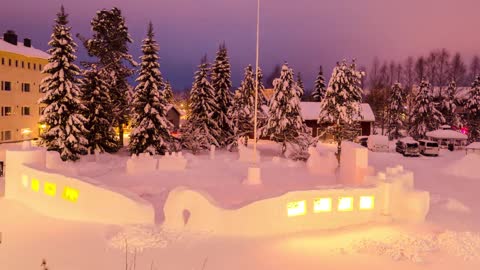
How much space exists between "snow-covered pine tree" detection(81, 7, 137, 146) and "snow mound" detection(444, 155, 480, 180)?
A: 24.3 m

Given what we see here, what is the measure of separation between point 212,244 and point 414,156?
1086 inches

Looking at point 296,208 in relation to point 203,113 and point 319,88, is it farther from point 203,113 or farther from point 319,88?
point 319,88

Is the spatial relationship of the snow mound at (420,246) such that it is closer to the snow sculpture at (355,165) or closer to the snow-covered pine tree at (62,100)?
the snow sculpture at (355,165)

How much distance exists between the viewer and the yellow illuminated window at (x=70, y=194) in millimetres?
14727

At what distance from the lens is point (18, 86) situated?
39250 millimetres

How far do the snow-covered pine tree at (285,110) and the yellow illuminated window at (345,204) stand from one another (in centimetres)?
1687

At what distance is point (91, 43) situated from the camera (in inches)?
1281

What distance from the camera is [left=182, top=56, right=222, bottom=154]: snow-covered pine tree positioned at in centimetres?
3368

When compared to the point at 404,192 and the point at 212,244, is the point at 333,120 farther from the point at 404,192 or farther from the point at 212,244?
the point at 212,244

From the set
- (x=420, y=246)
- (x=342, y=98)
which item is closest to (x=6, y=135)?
(x=342, y=98)

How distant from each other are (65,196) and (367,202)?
10.9 meters

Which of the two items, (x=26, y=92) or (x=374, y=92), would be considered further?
(x=374, y=92)

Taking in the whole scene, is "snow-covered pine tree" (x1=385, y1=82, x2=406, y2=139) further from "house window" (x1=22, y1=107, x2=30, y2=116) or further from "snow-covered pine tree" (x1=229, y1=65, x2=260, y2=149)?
"house window" (x1=22, y1=107, x2=30, y2=116)

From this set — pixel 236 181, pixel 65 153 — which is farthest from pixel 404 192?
pixel 65 153
